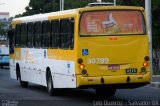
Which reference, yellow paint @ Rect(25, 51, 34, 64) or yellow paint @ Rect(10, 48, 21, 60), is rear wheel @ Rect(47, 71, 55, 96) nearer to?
yellow paint @ Rect(25, 51, 34, 64)

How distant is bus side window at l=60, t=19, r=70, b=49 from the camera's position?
65.6ft

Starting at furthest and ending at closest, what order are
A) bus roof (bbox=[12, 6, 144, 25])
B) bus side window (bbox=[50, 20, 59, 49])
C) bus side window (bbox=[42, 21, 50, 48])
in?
bus side window (bbox=[42, 21, 50, 48]) < bus side window (bbox=[50, 20, 59, 49]) < bus roof (bbox=[12, 6, 144, 25])

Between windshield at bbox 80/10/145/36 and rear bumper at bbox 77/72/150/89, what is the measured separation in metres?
1.33

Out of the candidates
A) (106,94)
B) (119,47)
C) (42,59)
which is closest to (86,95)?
(106,94)

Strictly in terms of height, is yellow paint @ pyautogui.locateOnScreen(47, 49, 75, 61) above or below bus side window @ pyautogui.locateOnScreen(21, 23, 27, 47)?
below

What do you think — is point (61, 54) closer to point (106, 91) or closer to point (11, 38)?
point (106, 91)

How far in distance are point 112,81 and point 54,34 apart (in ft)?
11.7

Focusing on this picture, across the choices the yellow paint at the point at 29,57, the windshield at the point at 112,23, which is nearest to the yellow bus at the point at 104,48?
the windshield at the point at 112,23

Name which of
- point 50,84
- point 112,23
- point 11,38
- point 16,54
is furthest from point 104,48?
point 11,38

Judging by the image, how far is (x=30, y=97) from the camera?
21.1 meters

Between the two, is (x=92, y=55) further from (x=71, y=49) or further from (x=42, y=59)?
(x=42, y=59)

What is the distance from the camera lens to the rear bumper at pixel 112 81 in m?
18.7

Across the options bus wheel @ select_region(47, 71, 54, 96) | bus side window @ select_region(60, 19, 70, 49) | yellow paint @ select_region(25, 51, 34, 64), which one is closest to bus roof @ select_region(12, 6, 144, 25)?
bus side window @ select_region(60, 19, 70, 49)

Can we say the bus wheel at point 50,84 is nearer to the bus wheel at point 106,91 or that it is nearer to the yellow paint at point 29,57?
the bus wheel at point 106,91
